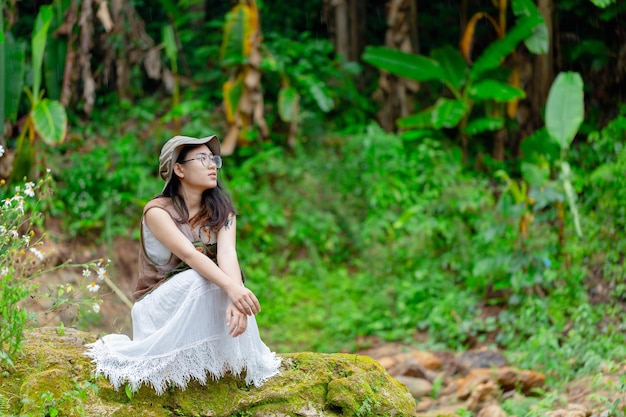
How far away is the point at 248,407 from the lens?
10.7ft

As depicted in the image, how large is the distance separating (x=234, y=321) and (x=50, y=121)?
5955 millimetres

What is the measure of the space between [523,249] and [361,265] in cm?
210

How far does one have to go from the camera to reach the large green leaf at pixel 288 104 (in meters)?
9.62

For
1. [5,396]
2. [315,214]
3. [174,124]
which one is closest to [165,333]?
[5,396]

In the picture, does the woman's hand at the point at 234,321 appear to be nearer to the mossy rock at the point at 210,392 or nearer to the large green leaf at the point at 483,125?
the mossy rock at the point at 210,392

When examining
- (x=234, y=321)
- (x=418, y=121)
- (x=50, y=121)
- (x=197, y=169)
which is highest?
(x=50, y=121)

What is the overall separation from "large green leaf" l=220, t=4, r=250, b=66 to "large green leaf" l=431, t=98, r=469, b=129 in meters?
2.59

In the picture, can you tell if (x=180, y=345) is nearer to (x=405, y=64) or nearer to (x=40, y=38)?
(x=40, y=38)

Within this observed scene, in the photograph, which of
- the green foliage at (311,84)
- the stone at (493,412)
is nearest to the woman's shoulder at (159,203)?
the stone at (493,412)

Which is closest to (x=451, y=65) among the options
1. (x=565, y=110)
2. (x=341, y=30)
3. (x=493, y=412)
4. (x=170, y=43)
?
(x=565, y=110)

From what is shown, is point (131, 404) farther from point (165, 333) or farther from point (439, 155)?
point (439, 155)

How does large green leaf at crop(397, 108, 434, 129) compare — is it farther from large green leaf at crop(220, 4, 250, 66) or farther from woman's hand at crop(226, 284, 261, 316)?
woman's hand at crop(226, 284, 261, 316)

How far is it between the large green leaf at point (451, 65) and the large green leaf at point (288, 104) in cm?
196

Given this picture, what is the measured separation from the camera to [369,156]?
31.0 feet
